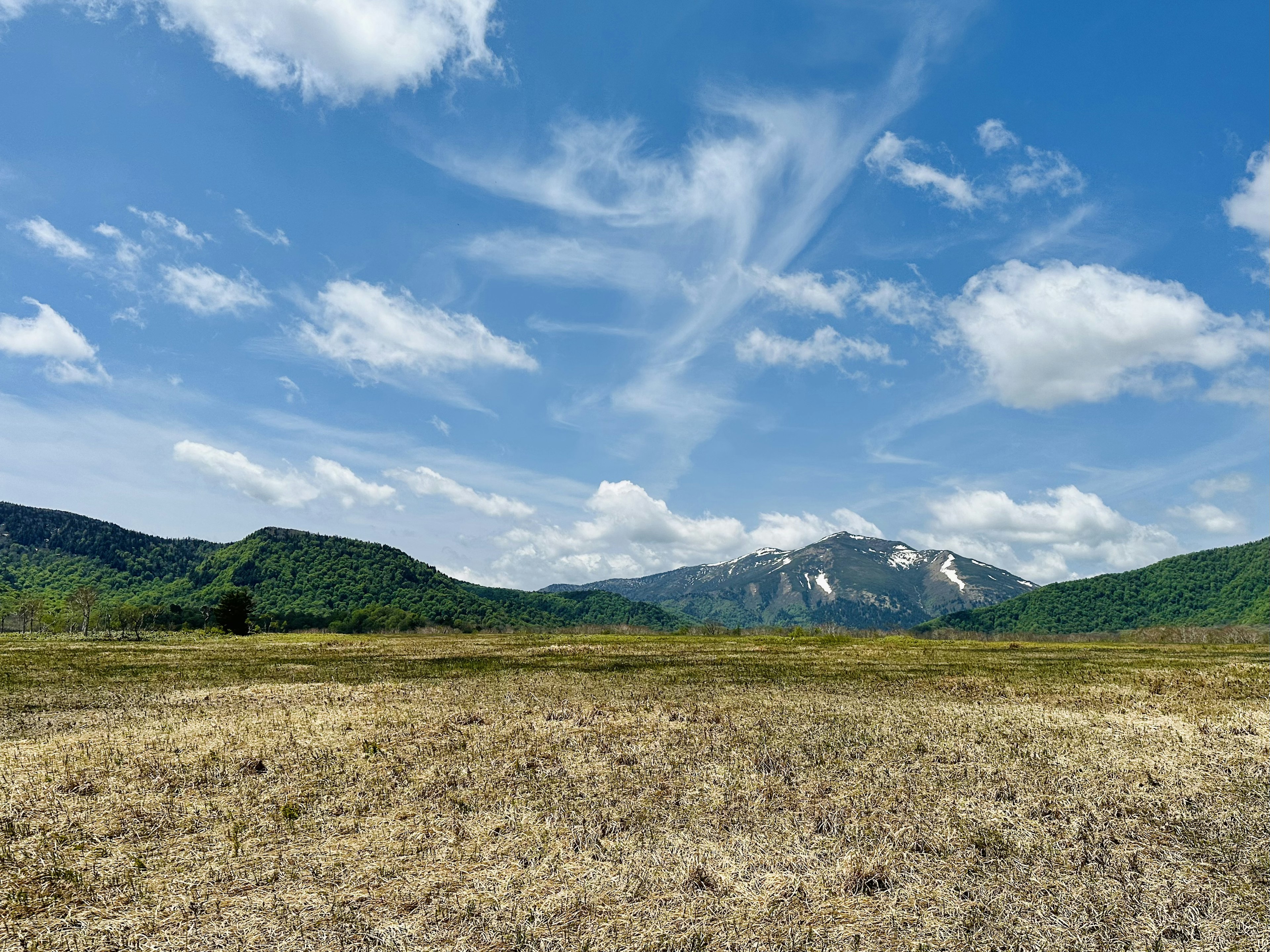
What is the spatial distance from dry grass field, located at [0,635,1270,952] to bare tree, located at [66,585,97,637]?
146m

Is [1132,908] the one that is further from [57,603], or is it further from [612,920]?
[57,603]

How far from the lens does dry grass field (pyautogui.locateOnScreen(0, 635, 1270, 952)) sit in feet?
32.0

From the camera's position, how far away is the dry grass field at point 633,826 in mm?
9766

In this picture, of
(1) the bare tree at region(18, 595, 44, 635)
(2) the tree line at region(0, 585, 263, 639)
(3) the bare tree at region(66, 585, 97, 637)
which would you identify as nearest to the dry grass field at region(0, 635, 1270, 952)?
(2) the tree line at region(0, 585, 263, 639)

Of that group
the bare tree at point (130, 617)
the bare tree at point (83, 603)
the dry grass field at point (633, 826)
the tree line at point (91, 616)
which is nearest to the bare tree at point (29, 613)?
the tree line at point (91, 616)

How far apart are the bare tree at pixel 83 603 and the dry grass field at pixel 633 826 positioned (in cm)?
14568

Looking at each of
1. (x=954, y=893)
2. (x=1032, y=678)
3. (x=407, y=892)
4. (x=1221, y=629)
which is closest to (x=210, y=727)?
(x=407, y=892)

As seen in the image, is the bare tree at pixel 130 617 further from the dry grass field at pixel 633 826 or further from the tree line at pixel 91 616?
the dry grass field at pixel 633 826

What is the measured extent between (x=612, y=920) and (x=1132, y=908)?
799 cm

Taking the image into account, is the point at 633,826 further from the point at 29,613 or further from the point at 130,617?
the point at 29,613

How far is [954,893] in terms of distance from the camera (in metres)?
10.8

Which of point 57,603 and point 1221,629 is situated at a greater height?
point 1221,629

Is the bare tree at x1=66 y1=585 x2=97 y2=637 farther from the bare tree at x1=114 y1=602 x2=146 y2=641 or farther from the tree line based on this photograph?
the bare tree at x1=114 y1=602 x2=146 y2=641

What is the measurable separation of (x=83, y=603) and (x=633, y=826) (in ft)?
613
